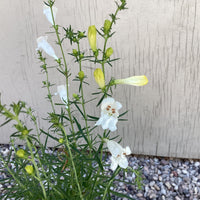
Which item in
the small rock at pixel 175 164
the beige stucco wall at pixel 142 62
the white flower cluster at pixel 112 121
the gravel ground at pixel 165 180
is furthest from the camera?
the small rock at pixel 175 164

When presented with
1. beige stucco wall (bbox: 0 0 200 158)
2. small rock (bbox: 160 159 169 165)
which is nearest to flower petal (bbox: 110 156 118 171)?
beige stucco wall (bbox: 0 0 200 158)

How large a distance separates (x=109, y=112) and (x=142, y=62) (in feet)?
2.56

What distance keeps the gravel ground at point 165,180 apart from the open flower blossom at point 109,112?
0.95m

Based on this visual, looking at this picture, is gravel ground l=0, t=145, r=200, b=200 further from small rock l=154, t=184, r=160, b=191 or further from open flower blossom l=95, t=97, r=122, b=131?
open flower blossom l=95, t=97, r=122, b=131

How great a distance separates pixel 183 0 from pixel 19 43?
3.19ft

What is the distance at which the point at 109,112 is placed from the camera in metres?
0.76

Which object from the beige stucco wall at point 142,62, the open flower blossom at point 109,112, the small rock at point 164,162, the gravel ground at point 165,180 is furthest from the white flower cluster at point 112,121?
the small rock at point 164,162

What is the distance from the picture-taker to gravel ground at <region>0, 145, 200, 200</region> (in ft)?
5.07

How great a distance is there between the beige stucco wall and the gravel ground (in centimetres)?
6

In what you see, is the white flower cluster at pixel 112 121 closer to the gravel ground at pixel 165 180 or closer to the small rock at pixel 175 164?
the gravel ground at pixel 165 180

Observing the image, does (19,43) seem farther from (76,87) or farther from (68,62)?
(76,87)

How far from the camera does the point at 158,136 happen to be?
1724 mm

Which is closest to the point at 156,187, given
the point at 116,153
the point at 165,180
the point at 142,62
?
the point at 165,180

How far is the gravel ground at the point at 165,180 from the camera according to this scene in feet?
5.07
